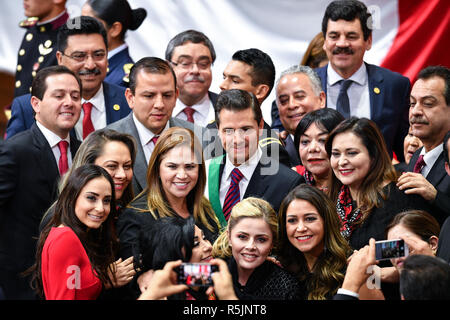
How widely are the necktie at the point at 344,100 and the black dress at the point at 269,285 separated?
1.48m

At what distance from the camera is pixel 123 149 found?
3959mm

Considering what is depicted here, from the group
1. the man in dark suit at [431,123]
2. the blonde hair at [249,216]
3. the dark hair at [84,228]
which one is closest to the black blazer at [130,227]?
the dark hair at [84,228]

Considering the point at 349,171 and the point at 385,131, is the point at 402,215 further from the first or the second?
the point at 385,131

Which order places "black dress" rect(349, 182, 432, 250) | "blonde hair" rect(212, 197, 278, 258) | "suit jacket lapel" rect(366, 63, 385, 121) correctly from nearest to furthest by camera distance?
"blonde hair" rect(212, 197, 278, 258) → "black dress" rect(349, 182, 432, 250) → "suit jacket lapel" rect(366, 63, 385, 121)

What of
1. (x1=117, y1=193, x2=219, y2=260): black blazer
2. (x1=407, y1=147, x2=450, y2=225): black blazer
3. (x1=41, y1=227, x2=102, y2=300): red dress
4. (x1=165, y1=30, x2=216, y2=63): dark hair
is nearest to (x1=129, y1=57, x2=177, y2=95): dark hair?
(x1=165, y1=30, x2=216, y2=63): dark hair

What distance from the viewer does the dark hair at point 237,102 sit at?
416cm

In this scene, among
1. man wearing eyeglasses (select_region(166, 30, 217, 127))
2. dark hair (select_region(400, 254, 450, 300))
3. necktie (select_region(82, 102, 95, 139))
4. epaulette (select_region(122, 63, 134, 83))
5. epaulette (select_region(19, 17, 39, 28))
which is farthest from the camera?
epaulette (select_region(19, 17, 39, 28))

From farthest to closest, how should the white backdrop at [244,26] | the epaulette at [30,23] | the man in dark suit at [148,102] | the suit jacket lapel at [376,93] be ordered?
the white backdrop at [244,26]
the epaulette at [30,23]
the suit jacket lapel at [376,93]
the man in dark suit at [148,102]

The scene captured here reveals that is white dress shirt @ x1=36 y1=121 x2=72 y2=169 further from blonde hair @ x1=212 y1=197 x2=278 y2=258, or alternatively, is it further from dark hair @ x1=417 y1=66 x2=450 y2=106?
dark hair @ x1=417 y1=66 x2=450 y2=106

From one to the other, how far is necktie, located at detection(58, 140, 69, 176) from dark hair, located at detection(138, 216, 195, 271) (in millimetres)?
836

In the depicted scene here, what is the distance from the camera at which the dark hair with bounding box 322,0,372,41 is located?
4.86 meters

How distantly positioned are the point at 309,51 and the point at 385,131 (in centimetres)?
110

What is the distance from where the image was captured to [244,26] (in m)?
6.00

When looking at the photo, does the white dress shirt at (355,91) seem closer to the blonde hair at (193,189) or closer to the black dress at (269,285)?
the blonde hair at (193,189)
